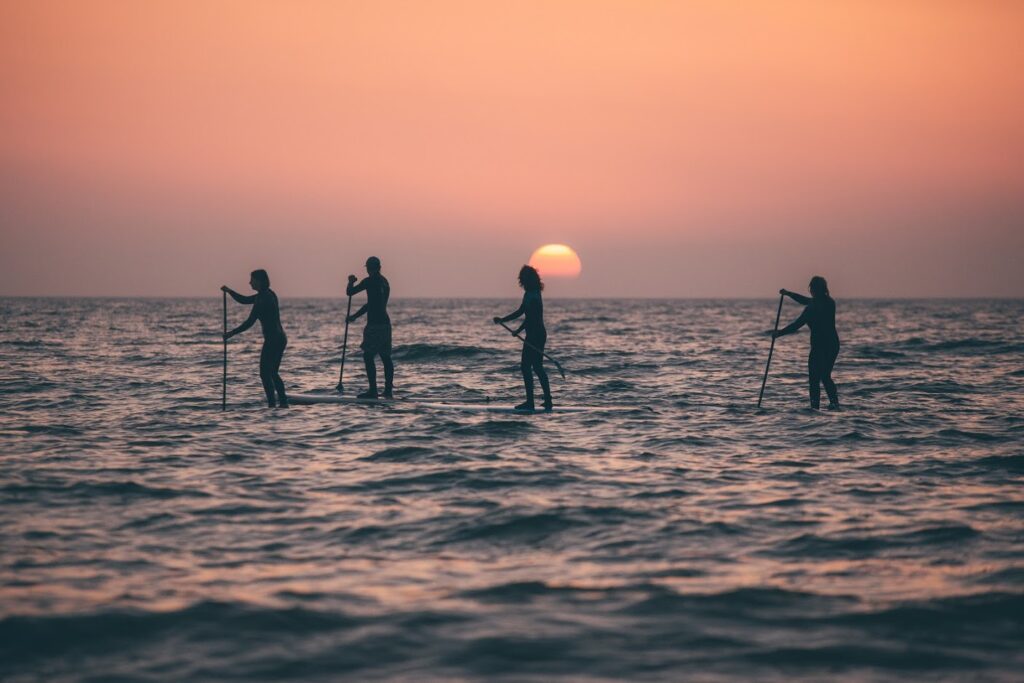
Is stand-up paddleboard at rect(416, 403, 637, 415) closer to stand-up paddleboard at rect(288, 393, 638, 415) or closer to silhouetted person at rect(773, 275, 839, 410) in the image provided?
stand-up paddleboard at rect(288, 393, 638, 415)

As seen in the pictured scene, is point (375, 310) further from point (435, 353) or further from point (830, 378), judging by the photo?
point (435, 353)

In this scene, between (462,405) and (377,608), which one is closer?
(377,608)

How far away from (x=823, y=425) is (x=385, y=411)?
7.05 m

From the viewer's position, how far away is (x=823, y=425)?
52.2ft

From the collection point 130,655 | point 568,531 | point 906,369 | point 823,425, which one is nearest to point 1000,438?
point 823,425

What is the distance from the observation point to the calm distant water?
5.50 meters

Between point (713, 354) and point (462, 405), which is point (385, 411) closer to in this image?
point (462, 405)

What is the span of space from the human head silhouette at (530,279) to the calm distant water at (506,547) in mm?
2131

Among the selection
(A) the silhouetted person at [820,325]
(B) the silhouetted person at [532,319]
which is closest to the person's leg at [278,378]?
(B) the silhouetted person at [532,319]

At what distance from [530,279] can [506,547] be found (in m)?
9.01

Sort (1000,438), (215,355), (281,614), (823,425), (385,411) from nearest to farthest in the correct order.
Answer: (281,614) → (1000,438) → (823,425) → (385,411) → (215,355)

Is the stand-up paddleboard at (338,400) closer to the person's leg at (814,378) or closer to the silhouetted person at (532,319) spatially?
the silhouetted person at (532,319)

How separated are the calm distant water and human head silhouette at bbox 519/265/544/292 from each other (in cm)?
213

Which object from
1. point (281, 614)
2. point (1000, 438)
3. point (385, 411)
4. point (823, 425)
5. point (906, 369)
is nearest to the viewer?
point (281, 614)
